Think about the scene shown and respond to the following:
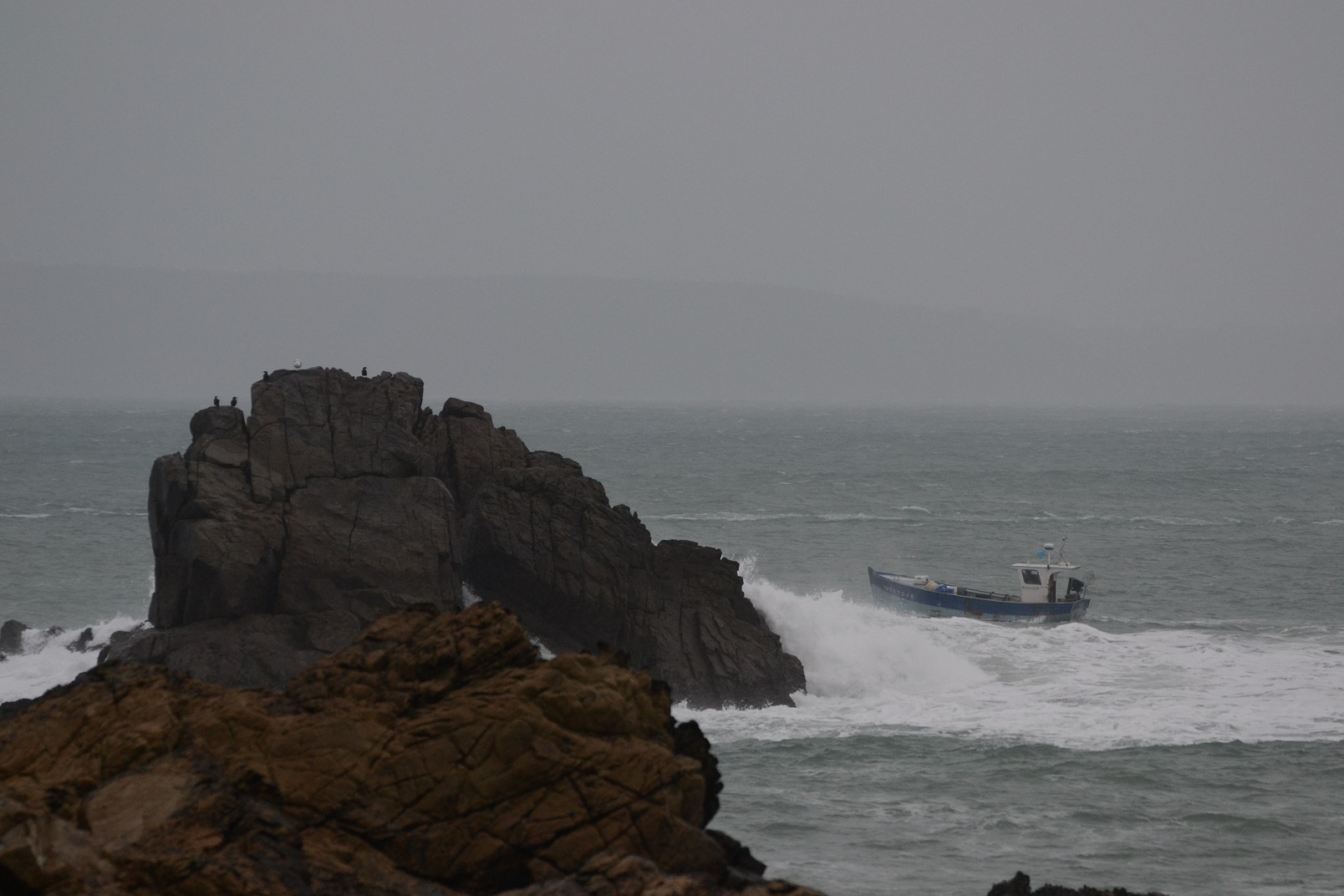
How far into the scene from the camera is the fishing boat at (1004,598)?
50094 millimetres

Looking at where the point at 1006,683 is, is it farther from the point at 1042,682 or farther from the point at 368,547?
the point at 368,547

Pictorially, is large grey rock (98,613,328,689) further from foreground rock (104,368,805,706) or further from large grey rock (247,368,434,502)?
large grey rock (247,368,434,502)

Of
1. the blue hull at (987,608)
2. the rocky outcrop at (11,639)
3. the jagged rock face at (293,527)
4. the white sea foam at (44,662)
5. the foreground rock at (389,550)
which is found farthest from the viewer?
the blue hull at (987,608)

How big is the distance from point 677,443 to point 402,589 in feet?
412

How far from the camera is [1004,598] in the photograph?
2015 inches

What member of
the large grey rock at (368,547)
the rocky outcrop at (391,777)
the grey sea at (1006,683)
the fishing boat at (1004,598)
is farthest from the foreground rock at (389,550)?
the rocky outcrop at (391,777)

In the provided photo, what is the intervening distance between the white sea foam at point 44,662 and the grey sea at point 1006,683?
108 mm

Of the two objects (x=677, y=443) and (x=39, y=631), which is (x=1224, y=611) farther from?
(x=677, y=443)

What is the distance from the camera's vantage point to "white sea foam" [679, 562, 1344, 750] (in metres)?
32.8

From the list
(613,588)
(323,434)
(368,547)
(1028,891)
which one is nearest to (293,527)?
(368,547)

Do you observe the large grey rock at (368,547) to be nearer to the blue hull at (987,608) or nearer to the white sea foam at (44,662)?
the white sea foam at (44,662)

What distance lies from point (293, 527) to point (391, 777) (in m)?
20.8

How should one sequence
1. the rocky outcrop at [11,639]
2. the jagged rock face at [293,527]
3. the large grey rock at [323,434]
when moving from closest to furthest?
the jagged rock face at [293,527]
the large grey rock at [323,434]
the rocky outcrop at [11,639]

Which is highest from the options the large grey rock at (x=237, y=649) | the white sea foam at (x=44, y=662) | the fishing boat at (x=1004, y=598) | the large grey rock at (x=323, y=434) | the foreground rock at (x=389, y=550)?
the large grey rock at (x=323, y=434)
